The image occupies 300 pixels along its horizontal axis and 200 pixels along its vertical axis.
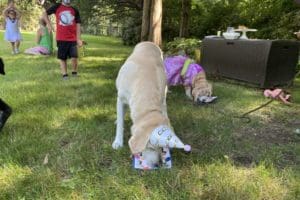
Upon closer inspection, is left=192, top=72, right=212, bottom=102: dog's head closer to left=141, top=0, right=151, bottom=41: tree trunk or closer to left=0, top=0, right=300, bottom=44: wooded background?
left=0, top=0, right=300, bottom=44: wooded background

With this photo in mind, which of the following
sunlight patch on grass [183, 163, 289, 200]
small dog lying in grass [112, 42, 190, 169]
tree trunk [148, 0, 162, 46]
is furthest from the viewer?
tree trunk [148, 0, 162, 46]

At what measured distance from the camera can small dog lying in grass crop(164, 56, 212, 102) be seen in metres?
6.39

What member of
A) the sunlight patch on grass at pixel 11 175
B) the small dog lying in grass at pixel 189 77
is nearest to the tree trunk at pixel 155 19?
the small dog lying in grass at pixel 189 77

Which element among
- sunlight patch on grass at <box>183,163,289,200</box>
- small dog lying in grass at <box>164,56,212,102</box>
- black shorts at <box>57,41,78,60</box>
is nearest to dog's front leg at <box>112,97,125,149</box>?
sunlight patch on grass at <box>183,163,289,200</box>

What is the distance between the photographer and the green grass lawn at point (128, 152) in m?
3.15

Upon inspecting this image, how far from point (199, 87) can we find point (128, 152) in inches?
113

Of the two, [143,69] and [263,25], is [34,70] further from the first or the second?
[263,25]

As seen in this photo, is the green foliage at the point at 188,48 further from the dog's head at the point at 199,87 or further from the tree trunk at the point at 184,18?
the tree trunk at the point at 184,18

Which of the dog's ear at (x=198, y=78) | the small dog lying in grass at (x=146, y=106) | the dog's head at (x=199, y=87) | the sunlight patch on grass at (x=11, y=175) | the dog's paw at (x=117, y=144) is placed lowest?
the sunlight patch on grass at (x=11, y=175)

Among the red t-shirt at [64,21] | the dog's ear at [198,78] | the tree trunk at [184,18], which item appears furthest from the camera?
the tree trunk at [184,18]

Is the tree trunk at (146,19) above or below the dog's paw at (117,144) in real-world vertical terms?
above

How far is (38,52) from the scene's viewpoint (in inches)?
511

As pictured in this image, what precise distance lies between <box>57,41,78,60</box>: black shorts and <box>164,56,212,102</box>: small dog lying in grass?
2222mm

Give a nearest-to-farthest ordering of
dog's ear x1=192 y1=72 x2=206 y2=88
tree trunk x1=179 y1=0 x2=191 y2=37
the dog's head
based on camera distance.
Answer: the dog's head, dog's ear x1=192 y1=72 x2=206 y2=88, tree trunk x1=179 y1=0 x2=191 y2=37
